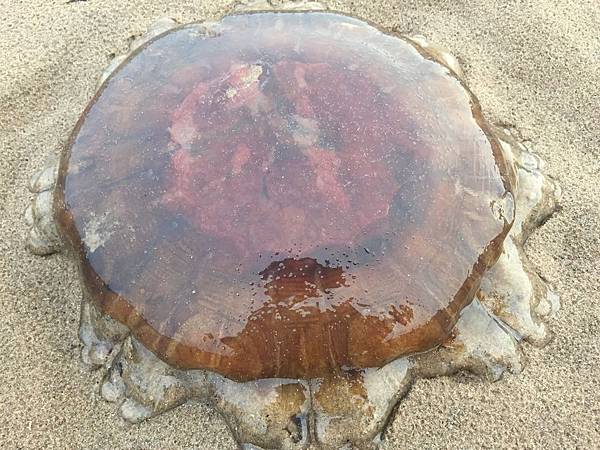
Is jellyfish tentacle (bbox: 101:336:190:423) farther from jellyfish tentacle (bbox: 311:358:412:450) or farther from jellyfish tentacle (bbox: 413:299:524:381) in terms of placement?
jellyfish tentacle (bbox: 413:299:524:381)

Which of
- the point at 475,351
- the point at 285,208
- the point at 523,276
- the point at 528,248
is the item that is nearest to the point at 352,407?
the point at 475,351

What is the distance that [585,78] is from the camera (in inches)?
148

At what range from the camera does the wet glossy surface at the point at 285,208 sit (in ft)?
7.54

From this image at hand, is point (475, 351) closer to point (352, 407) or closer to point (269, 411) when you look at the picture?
point (352, 407)

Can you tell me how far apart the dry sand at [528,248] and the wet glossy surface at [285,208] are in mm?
479

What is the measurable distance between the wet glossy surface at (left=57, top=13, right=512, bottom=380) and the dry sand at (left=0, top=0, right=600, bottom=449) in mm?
479

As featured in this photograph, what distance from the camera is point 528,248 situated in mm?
3082

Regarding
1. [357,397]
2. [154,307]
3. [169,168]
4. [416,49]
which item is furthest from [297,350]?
[416,49]

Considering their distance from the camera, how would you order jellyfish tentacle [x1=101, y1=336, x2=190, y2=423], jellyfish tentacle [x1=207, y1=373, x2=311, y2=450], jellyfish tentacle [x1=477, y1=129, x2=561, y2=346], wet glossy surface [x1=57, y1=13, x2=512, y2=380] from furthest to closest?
1. jellyfish tentacle [x1=477, y1=129, x2=561, y2=346]
2. jellyfish tentacle [x1=101, y1=336, x2=190, y2=423]
3. jellyfish tentacle [x1=207, y1=373, x2=311, y2=450]
4. wet glossy surface [x1=57, y1=13, x2=512, y2=380]

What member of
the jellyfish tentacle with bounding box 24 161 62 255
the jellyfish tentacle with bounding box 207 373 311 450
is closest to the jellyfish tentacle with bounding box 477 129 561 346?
the jellyfish tentacle with bounding box 207 373 311 450

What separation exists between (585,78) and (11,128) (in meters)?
3.58

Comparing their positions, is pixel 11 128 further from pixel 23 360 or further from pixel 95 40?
pixel 23 360

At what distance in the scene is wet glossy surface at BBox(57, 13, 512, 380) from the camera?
230 centimetres

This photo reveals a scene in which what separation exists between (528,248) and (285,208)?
4.75 ft
